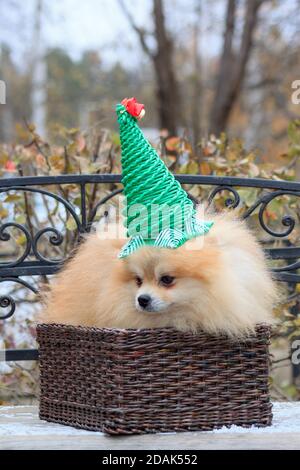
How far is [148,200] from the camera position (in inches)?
95.5

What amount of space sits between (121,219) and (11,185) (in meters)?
0.63

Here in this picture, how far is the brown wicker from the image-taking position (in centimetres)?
237

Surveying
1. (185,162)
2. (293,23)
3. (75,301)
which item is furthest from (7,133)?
(75,301)

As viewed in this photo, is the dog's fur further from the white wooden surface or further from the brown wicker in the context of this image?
the white wooden surface

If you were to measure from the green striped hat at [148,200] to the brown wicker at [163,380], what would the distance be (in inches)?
10.7

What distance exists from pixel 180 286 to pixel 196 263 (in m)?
0.08

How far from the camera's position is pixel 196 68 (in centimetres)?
1612

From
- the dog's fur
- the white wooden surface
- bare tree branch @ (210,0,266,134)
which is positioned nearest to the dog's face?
the dog's fur

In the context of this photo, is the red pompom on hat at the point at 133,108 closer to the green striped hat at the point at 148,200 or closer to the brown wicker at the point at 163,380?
Result: the green striped hat at the point at 148,200

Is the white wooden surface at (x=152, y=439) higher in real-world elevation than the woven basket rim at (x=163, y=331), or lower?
lower

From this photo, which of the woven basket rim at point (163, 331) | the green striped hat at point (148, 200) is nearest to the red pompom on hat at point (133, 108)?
the green striped hat at point (148, 200)

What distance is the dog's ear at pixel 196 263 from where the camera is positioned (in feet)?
7.58

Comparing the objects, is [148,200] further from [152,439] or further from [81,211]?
[81,211]

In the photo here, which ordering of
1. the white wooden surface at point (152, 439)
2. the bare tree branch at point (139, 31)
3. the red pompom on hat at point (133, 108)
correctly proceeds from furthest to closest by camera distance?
the bare tree branch at point (139, 31)
the red pompom on hat at point (133, 108)
the white wooden surface at point (152, 439)
